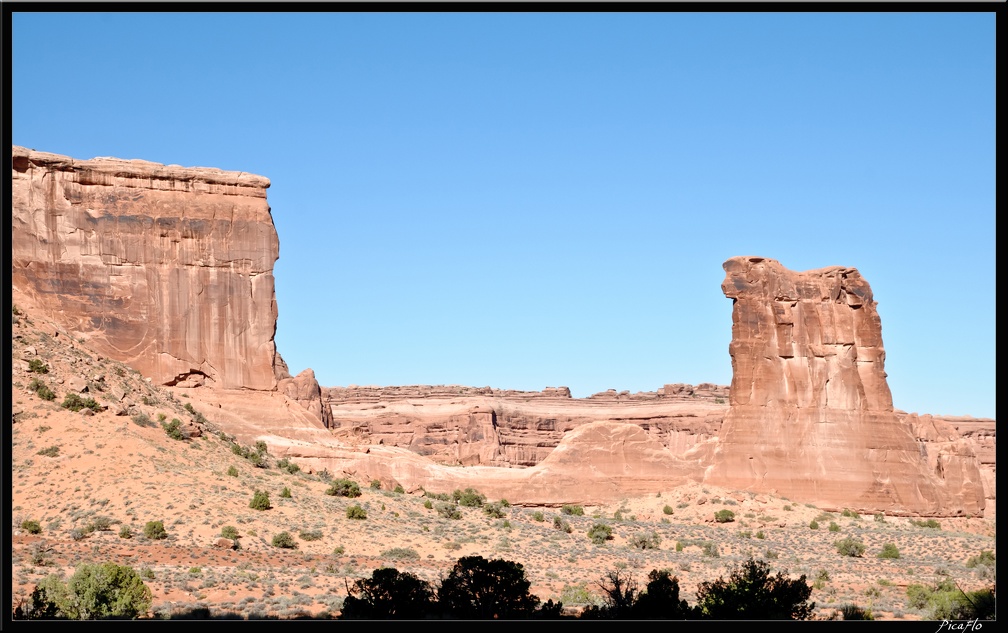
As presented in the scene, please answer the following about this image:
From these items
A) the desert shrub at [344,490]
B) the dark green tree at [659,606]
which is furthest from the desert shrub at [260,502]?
the dark green tree at [659,606]

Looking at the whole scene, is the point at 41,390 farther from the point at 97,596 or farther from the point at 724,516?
the point at 724,516

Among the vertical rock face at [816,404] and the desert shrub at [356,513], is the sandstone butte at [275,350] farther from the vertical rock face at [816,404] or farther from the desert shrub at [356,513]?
the desert shrub at [356,513]

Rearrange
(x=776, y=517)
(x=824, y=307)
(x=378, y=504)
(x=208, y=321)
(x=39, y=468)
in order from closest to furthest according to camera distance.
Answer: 1. (x=39, y=468)
2. (x=378, y=504)
3. (x=776, y=517)
4. (x=208, y=321)
5. (x=824, y=307)

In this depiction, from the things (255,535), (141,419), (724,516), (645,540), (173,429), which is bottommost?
(645,540)

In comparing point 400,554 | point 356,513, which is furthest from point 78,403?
point 400,554

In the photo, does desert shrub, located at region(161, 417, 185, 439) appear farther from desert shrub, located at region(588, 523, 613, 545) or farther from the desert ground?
desert shrub, located at region(588, 523, 613, 545)

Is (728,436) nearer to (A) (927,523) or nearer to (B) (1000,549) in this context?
(A) (927,523)

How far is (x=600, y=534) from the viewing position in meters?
39.8

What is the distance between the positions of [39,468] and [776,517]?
30446mm

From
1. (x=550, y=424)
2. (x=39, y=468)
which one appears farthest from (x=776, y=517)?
(x=550, y=424)

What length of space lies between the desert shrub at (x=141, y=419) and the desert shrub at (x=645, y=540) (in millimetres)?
15846

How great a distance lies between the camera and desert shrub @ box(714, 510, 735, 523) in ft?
164

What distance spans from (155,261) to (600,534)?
25013mm

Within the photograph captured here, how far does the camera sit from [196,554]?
29141 mm
